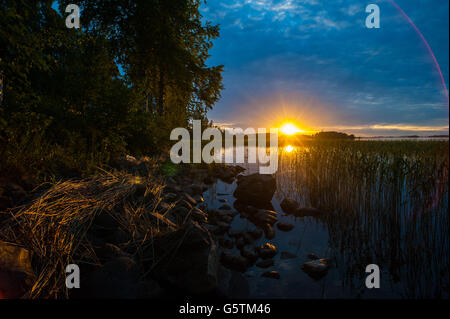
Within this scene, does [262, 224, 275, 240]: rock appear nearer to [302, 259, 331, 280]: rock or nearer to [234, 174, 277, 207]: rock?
[302, 259, 331, 280]: rock

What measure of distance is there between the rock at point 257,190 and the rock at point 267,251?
319 centimetres

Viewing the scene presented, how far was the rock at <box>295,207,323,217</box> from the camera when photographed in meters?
6.09

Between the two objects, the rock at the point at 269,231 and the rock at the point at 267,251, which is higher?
the rock at the point at 269,231

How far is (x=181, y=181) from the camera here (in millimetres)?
9227

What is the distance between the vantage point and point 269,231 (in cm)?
489

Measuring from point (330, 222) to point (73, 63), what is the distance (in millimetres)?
8316

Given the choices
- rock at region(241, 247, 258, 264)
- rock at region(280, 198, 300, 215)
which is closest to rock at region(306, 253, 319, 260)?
rock at region(241, 247, 258, 264)

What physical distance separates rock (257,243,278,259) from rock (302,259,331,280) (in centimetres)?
60

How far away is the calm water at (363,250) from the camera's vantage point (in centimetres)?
311

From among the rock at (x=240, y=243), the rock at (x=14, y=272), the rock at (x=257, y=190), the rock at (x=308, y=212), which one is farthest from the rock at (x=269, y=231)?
the rock at (x=14, y=272)

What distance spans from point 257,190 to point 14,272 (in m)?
6.51

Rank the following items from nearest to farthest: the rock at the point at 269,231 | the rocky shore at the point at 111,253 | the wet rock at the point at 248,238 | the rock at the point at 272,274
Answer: the rocky shore at the point at 111,253 < the rock at the point at 272,274 < the wet rock at the point at 248,238 < the rock at the point at 269,231

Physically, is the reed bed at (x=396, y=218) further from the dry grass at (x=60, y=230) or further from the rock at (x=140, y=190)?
the rock at (x=140, y=190)
